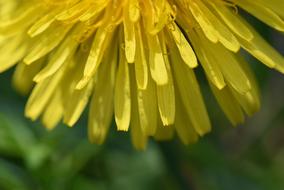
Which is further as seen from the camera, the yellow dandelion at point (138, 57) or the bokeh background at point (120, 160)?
the bokeh background at point (120, 160)

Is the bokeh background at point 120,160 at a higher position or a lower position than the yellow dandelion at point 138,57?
lower

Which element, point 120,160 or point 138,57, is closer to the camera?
point 138,57

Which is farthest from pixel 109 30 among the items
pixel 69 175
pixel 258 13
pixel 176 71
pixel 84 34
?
pixel 69 175

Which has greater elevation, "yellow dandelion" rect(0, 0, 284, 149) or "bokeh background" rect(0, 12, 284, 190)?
"yellow dandelion" rect(0, 0, 284, 149)

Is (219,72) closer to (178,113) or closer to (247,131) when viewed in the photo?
(178,113)

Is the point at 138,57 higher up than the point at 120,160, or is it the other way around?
the point at 138,57
